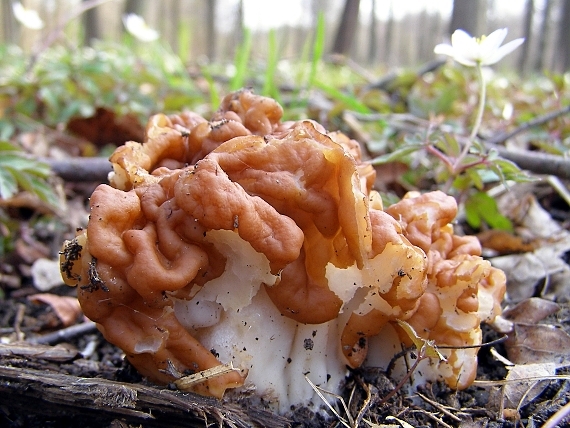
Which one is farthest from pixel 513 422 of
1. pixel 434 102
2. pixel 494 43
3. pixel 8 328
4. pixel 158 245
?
pixel 434 102

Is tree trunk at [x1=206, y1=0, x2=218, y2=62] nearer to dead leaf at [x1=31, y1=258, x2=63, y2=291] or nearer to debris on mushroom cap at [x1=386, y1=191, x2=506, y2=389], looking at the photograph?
dead leaf at [x1=31, y1=258, x2=63, y2=291]

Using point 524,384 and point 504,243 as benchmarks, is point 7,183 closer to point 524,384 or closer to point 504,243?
point 524,384

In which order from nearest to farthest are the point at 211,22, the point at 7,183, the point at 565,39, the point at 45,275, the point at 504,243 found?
the point at 7,183
the point at 504,243
the point at 45,275
the point at 565,39
the point at 211,22

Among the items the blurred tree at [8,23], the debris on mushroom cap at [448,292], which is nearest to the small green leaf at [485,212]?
the debris on mushroom cap at [448,292]

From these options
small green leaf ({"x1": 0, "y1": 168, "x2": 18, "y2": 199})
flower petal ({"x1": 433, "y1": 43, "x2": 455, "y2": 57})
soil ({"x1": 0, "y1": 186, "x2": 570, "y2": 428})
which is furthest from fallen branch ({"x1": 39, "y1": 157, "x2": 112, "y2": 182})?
flower petal ({"x1": 433, "y1": 43, "x2": 455, "y2": 57})

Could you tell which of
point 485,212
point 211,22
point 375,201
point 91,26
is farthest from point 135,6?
point 375,201

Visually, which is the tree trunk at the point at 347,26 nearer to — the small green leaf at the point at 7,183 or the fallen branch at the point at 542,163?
the fallen branch at the point at 542,163
